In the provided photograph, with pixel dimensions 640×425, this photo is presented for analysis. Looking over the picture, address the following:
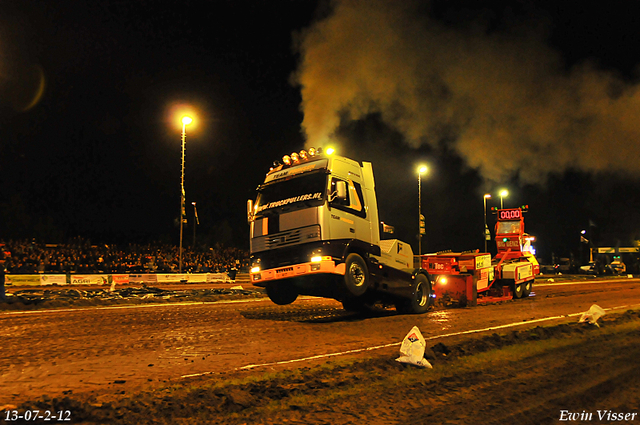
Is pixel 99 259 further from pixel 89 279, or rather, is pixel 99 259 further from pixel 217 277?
pixel 217 277

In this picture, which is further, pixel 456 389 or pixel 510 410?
pixel 456 389

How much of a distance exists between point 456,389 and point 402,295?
730 centimetres

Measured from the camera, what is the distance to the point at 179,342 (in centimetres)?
820

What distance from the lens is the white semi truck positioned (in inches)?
412

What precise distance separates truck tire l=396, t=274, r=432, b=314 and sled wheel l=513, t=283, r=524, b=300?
7.49 m

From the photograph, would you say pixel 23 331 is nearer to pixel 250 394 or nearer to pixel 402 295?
pixel 250 394

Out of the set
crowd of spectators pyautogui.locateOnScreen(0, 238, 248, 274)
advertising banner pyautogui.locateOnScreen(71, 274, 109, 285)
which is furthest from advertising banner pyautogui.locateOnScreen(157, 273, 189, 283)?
crowd of spectators pyautogui.locateOnScreen(0, 238, 248, 274)

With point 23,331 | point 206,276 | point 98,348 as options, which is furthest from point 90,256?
point 98,348

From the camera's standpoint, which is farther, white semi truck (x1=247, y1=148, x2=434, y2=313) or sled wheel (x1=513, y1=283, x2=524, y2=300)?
sled wheel (x1=513, y1=283, x2=524, y2=300)

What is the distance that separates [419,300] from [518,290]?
8.46 metres

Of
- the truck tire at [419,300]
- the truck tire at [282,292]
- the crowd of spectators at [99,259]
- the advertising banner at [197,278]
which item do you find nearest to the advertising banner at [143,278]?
the advertising banner at [197,278]

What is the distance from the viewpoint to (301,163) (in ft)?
38.0

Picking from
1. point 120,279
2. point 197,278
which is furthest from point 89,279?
point 197,278

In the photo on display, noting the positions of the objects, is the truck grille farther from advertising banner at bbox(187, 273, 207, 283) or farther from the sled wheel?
advertising banner at bbox(187, 273, 207, 283)
